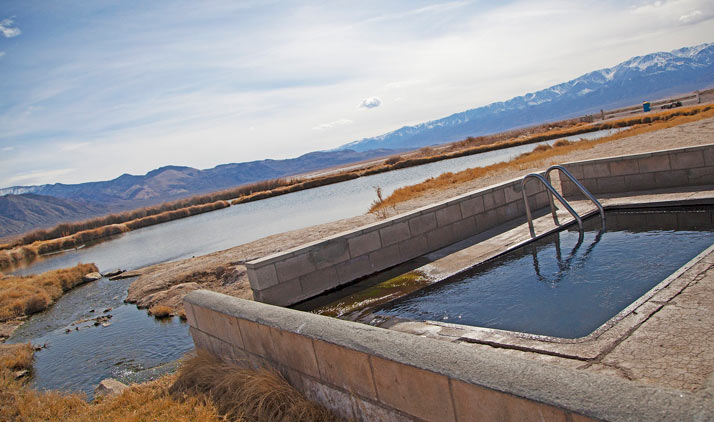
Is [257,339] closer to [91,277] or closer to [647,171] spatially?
A: [647,171]

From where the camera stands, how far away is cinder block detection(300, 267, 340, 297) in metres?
7.03

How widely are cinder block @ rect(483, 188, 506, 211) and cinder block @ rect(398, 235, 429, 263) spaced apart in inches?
62.7

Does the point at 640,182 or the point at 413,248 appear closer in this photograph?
the point at 413,248

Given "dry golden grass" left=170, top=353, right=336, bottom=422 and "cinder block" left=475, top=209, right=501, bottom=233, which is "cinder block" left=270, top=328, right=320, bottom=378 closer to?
"dry golden grass" left=170, top=353, right=336, bottom=422

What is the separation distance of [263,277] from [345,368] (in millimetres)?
3205

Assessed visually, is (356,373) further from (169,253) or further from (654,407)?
(169,253)

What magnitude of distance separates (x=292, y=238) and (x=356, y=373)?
43.2 feet

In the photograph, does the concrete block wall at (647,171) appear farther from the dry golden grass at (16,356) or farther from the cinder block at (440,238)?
the dry golden grass at (16,356)

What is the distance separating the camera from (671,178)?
9.00 meters

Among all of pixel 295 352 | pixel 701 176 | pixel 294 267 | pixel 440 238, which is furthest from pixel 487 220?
pixel 295 352

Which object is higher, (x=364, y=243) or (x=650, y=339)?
(x=364, y=243)

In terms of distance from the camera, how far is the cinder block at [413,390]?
9.49 feet

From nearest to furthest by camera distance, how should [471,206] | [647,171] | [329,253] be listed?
[329,253]
[471,206]
[647,171]

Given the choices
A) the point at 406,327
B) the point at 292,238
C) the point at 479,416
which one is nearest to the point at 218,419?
the point at 406,327
